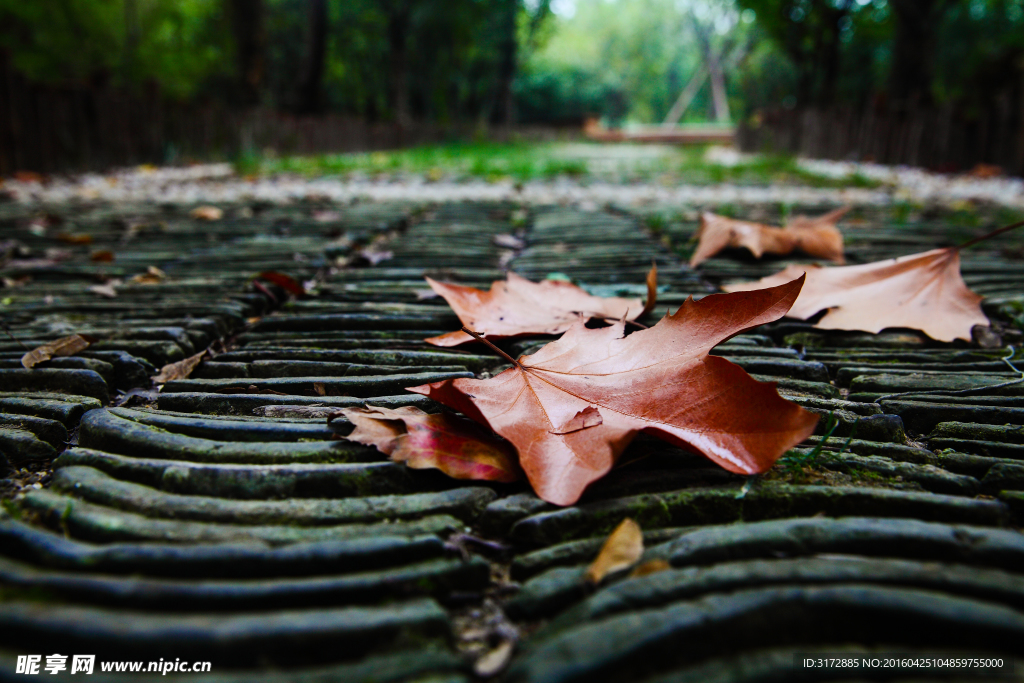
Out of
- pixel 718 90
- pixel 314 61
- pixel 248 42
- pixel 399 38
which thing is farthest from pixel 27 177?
pixel 718 90

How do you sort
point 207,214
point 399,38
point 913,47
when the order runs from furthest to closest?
point 399,38
point 913,47
point 207,214

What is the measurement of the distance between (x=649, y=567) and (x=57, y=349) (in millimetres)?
1439

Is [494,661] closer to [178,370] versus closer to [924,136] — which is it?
[178,370]

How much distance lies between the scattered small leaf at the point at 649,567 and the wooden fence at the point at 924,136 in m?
7.79

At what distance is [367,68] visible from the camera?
2623cm

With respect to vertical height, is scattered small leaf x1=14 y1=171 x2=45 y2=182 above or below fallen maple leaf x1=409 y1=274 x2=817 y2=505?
above

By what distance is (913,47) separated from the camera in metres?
10.2

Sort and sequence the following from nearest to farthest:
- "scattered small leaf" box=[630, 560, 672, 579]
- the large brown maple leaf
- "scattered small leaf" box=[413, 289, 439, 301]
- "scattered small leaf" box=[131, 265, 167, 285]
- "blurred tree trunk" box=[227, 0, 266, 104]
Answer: "scattered small leaf" box=[630, 560, 672, 579], the large brown maple leaf, "scattered small leaf" box=[413, 289, 439, 301], "scattered small leaf" box=[131, 265, 167, 285], "blurred tree trunk" box=[227, 0, 266, 104]

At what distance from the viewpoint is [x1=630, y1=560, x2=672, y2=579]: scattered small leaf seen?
0.81 metres

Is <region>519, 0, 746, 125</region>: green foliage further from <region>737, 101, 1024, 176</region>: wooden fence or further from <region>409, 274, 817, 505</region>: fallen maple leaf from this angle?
<region>409, 274, 817, 505</region>: fallen maple leaf

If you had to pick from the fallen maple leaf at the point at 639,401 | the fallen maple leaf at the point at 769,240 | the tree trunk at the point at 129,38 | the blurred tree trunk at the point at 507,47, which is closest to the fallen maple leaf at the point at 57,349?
the fallen maple leaf at the point at 639,401

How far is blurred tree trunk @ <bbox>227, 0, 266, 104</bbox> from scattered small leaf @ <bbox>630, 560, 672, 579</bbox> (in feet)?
43.1

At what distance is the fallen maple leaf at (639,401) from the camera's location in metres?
0.96

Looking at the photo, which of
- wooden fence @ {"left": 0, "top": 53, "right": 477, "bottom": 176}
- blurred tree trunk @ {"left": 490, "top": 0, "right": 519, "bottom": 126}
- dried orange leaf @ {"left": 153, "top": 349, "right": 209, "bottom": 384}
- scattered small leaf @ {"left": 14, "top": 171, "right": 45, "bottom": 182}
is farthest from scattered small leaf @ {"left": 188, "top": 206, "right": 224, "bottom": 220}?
blurred tree trunk @ {"left": 490, "top": 0, "right": 519, "bottom": 126}
